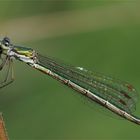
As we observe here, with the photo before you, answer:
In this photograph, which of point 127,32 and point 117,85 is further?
point 127,32

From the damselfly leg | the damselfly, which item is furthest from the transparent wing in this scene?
the damselfly leg

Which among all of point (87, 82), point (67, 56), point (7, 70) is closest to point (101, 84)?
point (87, 82)

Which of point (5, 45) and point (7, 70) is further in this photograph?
point (5, 45)

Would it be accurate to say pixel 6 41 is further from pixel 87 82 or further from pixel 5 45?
pixel 87 82

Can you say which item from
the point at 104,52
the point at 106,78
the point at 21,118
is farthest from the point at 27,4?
the point at 106,78

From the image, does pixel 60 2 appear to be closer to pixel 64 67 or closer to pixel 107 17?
pixel 107 17

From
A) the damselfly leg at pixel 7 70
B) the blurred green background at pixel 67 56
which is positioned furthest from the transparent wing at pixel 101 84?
the blurred green background at pixel 67 56
